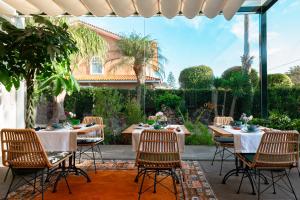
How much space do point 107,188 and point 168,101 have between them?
3530 millimetres

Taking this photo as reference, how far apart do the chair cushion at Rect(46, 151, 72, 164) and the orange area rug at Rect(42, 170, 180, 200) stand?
1.48 feet

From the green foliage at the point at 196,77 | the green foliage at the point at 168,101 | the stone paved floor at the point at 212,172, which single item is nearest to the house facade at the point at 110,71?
Result: the green foliage at the point at 168,101

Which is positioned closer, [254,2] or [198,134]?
[254,2]

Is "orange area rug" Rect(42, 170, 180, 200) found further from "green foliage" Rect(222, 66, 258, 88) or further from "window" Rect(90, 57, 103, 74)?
"green foliage" Rect(222, 66, 258, 88)

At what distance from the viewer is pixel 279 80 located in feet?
20.2

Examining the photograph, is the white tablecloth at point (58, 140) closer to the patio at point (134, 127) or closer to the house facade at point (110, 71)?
the patio at point (134, 127)

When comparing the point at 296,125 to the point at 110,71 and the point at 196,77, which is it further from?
the point at 110,71

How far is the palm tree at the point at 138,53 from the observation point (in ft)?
21.9

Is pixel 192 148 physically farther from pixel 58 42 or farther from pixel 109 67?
pixel 58 42

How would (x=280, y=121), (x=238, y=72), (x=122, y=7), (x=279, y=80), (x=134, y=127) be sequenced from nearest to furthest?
1. (x=134, y=127)
2. (x=122, y=7)
3. (x=280, y=121)
4. (x=279, y=80)
5. (x=238, y=72)

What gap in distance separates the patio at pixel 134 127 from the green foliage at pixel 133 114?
0.03 m

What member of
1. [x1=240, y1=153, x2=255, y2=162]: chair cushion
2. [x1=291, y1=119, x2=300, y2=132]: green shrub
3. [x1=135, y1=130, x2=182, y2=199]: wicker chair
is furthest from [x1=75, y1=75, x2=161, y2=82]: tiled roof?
[x1=135, y1=130, x2=182, y2=199]: wicker chair

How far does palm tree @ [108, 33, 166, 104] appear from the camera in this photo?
667 cm

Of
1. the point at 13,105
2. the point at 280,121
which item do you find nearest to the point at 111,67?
the point at 13,105
